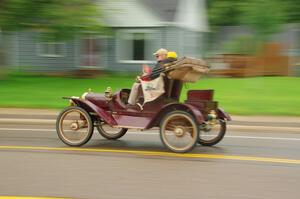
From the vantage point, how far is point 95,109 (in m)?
9.45

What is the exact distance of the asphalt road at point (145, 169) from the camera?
255 inches

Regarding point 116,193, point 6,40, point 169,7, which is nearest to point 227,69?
point 169,7

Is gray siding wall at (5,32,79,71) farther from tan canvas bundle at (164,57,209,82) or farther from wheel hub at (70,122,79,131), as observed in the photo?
tan canvas bundle at (164,57,209,82)

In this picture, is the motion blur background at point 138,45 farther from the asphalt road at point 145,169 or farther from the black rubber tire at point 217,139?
the asphalt road at point 145,169

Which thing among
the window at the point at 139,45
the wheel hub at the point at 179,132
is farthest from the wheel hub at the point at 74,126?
the window at the point at 139,45

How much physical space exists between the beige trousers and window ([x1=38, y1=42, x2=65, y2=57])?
20226mm

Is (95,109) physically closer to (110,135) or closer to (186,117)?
(110,135)

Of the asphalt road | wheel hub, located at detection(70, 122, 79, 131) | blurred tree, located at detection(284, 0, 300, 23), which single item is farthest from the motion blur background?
wheel hub, located at detection(70, 122, 79, 131)

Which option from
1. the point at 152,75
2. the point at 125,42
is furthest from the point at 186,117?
the point at 125,42

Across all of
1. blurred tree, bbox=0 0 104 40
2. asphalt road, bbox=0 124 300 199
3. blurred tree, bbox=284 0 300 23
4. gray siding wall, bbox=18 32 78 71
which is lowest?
asphalt road, bbox=0 124 300 199

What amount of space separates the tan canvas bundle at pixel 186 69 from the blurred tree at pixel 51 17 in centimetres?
1283

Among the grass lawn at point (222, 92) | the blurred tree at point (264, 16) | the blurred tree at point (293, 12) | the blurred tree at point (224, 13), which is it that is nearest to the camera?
the grass lawn at point (222, 92)

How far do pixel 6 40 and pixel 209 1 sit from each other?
1458cm

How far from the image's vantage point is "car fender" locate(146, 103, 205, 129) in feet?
29.3
